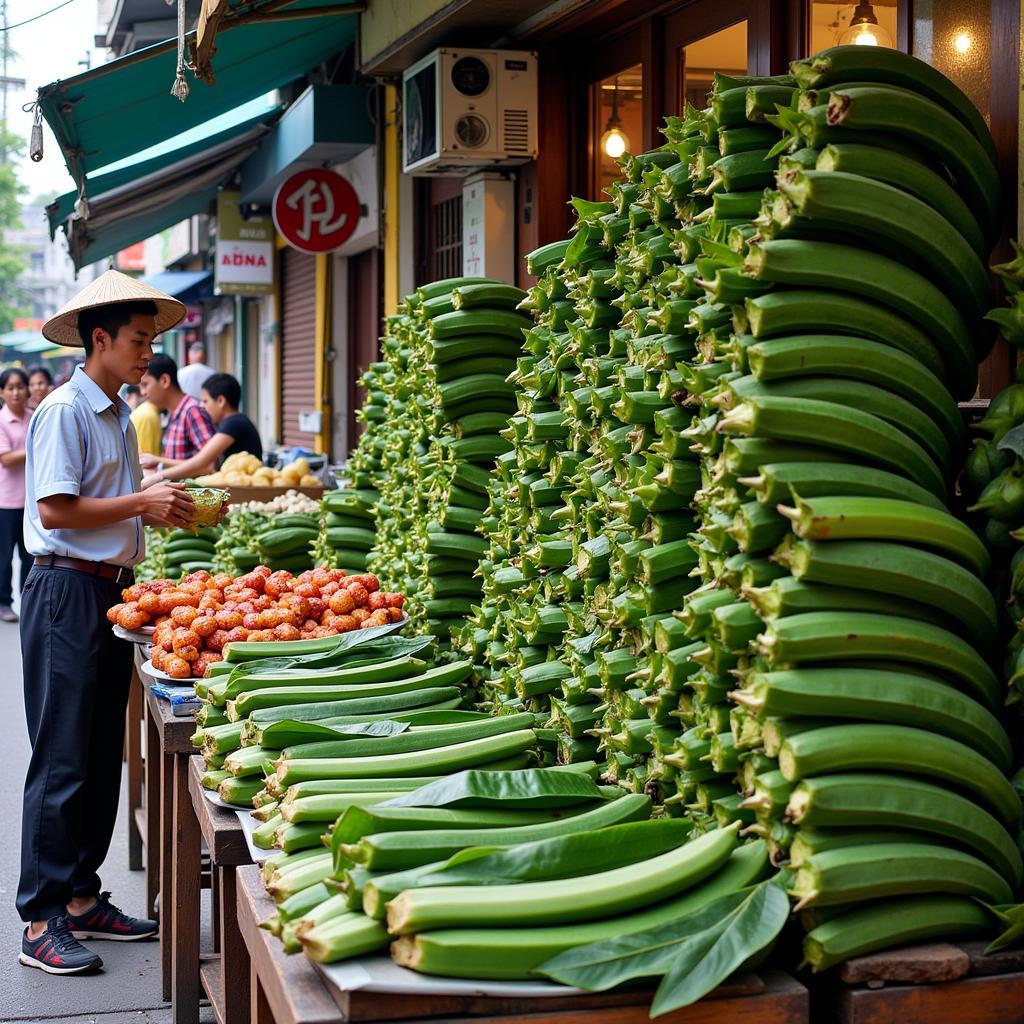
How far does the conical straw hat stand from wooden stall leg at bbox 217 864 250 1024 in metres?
2.55

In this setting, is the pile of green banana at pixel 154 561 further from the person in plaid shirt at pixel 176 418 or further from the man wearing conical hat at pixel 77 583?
the man wearing conical hat at pixel 77 583

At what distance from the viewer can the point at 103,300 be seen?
16.9 ft

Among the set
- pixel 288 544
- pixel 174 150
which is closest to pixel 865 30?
pixel 288 544

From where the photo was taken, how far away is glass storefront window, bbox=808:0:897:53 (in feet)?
12.4

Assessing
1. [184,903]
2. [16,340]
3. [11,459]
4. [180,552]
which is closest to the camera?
[184,903]

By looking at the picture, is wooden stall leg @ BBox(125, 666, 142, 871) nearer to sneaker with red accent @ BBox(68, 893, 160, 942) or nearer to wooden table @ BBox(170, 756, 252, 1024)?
sneaker with red accent @ BBox(68, 893, 160, 942)

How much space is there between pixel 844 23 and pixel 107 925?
4521mm

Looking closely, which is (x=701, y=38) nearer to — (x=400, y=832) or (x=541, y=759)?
(x=541, y=759)

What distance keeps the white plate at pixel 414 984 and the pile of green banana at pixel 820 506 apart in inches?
19.3

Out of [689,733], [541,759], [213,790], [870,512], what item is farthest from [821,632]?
[213,790]

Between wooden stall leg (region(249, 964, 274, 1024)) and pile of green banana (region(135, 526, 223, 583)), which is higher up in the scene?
pile of green banana (region(135, 526, 223, 583))

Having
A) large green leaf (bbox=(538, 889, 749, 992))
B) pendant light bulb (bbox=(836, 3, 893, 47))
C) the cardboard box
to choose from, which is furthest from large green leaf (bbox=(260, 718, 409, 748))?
the cardboard box

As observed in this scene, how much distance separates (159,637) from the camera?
195 inches

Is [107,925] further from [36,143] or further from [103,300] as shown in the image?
[36,143]
